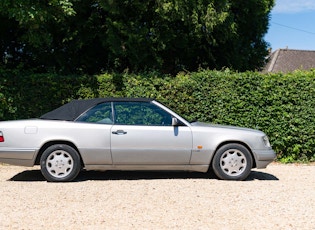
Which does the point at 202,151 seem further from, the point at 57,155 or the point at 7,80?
the point at 7,80

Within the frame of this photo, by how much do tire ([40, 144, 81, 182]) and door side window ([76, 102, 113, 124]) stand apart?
2.03 ft

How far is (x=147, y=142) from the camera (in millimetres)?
7047

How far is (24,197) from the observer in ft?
19.4

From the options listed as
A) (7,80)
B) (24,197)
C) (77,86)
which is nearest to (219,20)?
(77,86)

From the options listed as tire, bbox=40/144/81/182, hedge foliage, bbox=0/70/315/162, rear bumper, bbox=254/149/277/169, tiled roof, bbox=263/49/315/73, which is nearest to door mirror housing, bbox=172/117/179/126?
rear bumper, bbox=254/149/277/169

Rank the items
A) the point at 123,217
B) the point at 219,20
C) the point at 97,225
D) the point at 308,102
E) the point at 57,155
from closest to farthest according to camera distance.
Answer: the point at 97,225
the point at 123,217
the point at 57,155
the point at 308,102
the point at 219,20

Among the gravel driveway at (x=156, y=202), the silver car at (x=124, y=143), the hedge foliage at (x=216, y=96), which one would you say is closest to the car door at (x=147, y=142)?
the silver car at (x=124, y=143)

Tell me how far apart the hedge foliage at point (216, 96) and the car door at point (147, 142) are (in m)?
2.75

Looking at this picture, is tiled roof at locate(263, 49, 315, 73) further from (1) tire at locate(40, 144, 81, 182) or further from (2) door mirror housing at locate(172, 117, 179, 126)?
(1) tire at locate(40, 144, 81, 182)

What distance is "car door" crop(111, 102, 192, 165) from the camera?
277 inches

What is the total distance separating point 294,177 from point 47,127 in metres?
4.87

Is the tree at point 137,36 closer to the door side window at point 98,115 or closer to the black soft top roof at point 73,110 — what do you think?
the black soft top roof at point 73,110

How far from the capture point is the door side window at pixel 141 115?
7.21 meters

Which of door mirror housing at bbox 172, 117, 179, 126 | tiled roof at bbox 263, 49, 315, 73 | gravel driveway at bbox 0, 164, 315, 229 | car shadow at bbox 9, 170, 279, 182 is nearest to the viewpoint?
gravel driveway at bbox 0, 164, 315, 229
